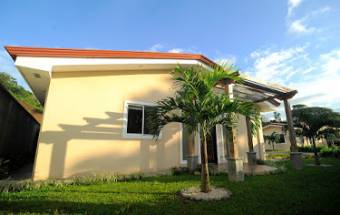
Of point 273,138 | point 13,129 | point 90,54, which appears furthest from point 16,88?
point 273,138

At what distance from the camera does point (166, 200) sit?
13.8 ft

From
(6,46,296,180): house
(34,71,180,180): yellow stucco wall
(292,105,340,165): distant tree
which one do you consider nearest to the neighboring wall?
(6,46,296,180): house

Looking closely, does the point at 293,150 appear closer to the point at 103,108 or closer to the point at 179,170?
the point at 179,170

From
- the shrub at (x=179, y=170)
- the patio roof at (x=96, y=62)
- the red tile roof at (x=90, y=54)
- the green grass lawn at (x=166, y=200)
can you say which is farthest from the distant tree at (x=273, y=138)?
the green grass lawn at (x=166, y=200)

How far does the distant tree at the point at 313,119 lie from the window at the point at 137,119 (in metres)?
11.1

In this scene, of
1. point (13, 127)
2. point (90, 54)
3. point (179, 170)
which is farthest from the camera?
point (13, 127)

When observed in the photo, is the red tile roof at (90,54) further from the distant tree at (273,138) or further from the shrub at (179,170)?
the distant tree at (273,138)

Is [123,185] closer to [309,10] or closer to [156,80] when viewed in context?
[156,80]

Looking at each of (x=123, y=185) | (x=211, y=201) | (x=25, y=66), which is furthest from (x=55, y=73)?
(x=211, y=201)

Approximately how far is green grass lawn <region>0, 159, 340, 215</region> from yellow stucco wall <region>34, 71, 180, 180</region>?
129 cm

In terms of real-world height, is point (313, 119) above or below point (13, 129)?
above

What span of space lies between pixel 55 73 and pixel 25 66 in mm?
986

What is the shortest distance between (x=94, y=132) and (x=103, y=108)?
0.97m

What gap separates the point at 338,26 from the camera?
215 inches
